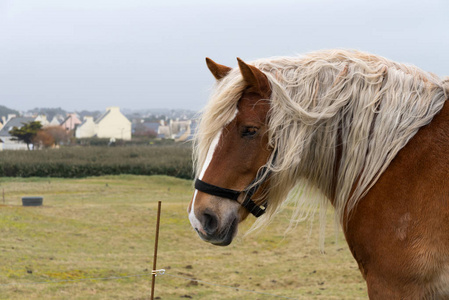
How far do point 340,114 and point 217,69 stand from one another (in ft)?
2.11

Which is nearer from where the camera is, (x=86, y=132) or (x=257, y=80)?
(x=257, y=80)

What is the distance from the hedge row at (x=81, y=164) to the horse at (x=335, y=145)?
2430 cm

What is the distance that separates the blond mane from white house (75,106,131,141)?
52218 millimetres

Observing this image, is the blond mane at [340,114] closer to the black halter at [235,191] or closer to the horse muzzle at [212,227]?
the black halter at [235,191]

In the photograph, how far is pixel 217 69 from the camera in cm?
223

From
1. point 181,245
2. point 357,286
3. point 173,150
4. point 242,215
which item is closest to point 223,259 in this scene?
point 181,245

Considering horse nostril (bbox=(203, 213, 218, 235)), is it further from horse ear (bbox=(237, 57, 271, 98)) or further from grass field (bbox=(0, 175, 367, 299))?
grass field (bbox=(0, 175, 367, 299))

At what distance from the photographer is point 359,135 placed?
1.93 meters

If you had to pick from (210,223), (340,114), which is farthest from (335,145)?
(210,223)

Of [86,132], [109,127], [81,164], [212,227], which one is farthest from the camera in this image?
[86,132]

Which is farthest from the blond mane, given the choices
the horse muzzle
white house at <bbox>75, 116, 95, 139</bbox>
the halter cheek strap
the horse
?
white house at <bbox>75, 116, 95, 139</bbox>

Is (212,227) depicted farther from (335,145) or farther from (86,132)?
(86,132)

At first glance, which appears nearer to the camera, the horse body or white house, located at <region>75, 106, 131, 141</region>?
the horse body

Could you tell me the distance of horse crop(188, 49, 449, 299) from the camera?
178 cm
